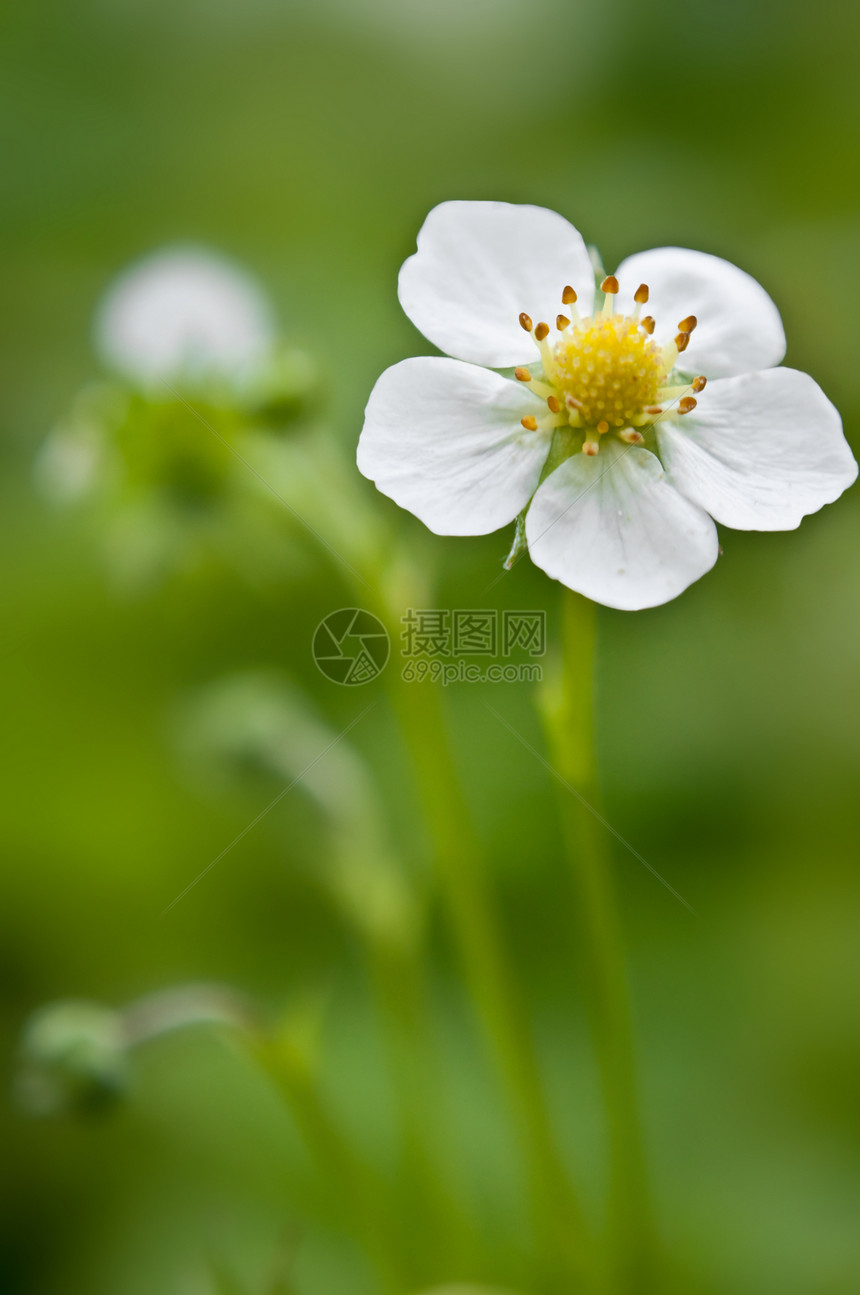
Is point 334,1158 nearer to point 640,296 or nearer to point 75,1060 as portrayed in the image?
point 75,1060

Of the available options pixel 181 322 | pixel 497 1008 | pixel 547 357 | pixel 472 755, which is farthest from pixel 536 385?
pixel 472 755

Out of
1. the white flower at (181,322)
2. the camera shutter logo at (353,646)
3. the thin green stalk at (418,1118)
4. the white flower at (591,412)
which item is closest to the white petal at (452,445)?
the white flower at (591,412)

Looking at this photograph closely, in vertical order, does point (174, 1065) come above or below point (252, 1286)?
above

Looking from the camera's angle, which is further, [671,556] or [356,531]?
[356,531]

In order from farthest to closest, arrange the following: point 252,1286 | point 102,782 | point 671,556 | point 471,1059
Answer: point 102,782
point 471,1059
point 252,1286
point 671,556

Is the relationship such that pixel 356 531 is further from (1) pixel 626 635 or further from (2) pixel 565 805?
(1) pixel 626 635

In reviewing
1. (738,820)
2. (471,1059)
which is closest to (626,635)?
(738,820)

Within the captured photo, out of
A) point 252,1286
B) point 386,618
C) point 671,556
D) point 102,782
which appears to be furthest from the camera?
point 102,782

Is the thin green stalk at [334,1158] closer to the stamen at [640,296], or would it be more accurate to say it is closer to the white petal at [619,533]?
the white petal at [619,533]

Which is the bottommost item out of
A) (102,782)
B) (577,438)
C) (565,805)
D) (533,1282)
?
(533,1282)
